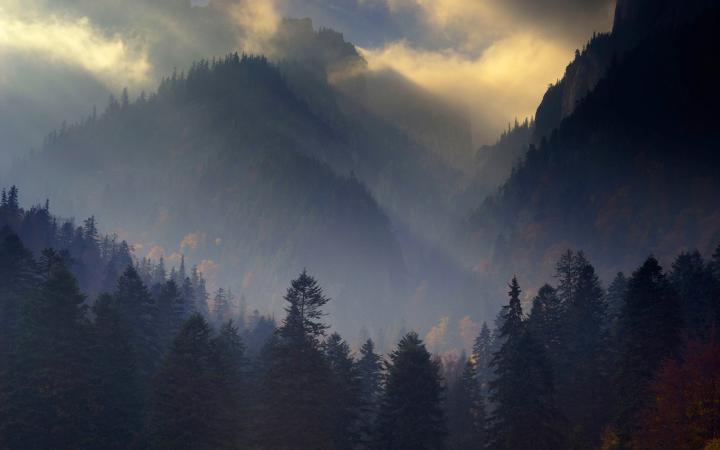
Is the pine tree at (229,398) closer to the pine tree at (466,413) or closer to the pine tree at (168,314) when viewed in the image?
the pine tree at (168,314)

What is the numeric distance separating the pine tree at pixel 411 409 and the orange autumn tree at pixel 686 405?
15.6 metres

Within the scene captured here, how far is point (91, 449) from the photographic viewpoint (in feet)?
161

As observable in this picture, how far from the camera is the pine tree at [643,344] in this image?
5112 cm

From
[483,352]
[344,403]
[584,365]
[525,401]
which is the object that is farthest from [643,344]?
[483,352]

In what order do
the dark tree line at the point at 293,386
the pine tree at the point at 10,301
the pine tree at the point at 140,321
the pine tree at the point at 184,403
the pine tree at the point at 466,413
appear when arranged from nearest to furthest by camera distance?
the pine tree at the point at 184,403, the dark tree line at the point at 293,386, the pine tree at the point at 10,301, the pine tree at the point at 140,321, the pine tree at the point at 466,413

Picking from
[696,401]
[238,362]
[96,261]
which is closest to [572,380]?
[696,401]

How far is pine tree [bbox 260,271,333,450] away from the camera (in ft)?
163

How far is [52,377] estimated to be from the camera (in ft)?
157

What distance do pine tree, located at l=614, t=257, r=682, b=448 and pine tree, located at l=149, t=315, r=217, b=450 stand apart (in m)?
31.5

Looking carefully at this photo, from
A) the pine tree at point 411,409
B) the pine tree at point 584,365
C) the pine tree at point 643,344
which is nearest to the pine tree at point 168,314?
the pine tree at point 411,409

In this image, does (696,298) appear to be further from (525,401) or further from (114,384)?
(114,384)

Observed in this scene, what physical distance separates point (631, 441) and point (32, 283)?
2104 inches

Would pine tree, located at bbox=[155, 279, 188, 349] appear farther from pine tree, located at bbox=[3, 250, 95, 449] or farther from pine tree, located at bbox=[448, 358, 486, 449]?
pine tree, located at bbox=[448, 358, 486, 449]

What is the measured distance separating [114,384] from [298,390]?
1498cm
